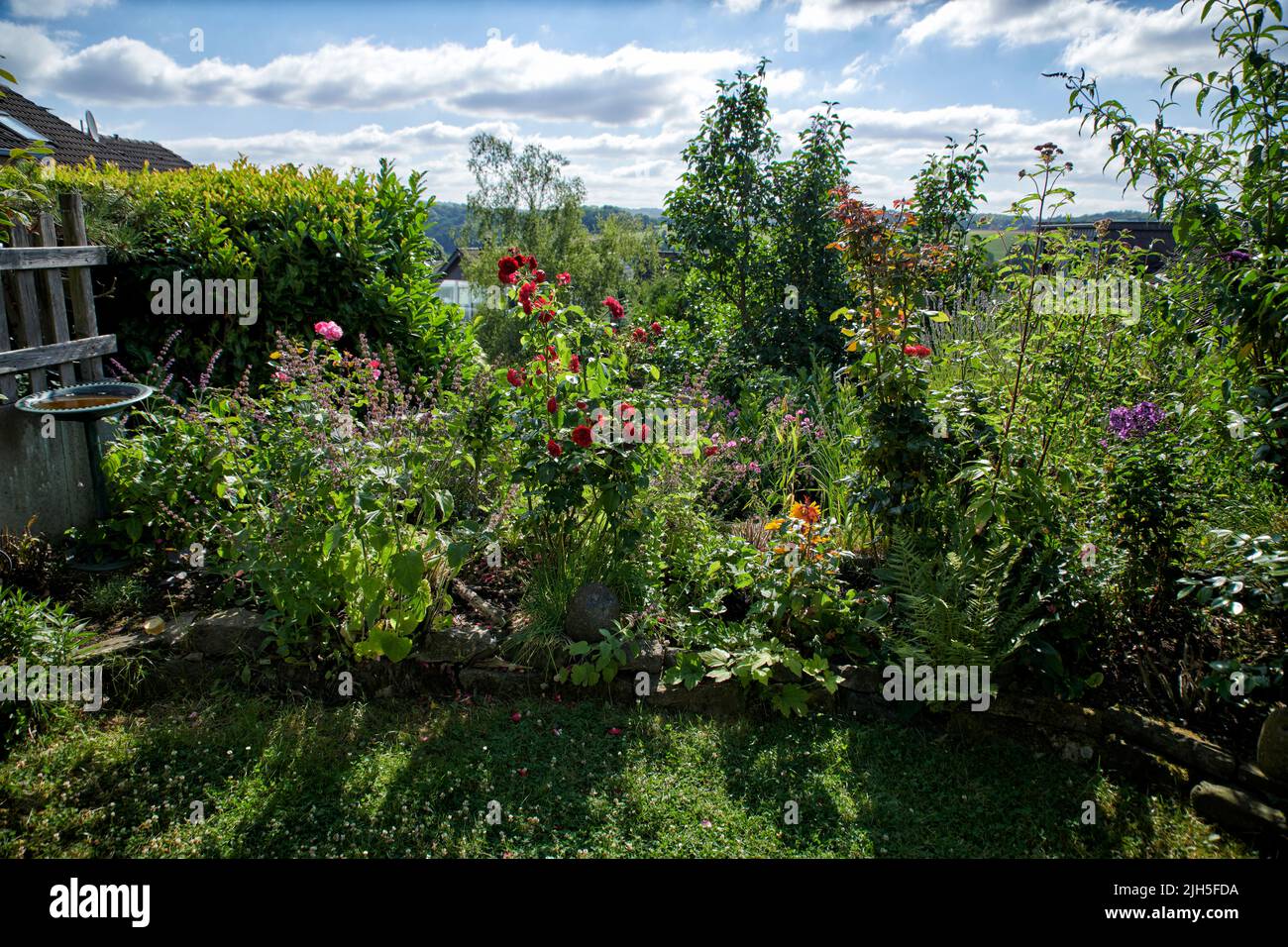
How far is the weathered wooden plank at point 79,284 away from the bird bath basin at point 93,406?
0.58 metres

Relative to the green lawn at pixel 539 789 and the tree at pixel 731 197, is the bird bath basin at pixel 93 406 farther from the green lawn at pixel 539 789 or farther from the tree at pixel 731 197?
the tree at pixel 731 197

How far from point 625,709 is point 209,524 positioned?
2367 mm

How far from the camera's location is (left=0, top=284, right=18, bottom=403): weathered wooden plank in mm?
3977

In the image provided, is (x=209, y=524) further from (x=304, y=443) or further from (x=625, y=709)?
(x=625, y=709)

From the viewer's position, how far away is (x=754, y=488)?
4.95 m

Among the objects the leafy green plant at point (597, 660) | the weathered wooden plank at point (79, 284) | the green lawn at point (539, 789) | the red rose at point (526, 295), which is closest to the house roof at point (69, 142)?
the weathered wooden plank at point (79, 284)

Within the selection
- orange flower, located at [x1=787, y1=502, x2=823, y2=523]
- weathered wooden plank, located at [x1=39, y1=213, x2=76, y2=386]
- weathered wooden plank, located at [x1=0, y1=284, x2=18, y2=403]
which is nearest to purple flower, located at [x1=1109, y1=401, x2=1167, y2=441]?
orange flower, located at [x1=787, y1=502, x2=823, y2=523]

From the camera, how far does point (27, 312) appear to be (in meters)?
4.16

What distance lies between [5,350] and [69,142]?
17624mm

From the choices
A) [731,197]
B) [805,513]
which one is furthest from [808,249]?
[805,513]

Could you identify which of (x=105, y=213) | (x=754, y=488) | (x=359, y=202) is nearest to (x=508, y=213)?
(x=359, y=202)

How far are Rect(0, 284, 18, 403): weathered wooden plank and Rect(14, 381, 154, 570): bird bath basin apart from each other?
17cm

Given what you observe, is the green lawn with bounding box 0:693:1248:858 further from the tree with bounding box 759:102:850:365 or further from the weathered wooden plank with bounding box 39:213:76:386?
the tree with bounding box 759:102:850:365

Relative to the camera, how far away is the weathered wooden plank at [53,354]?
159 inches
